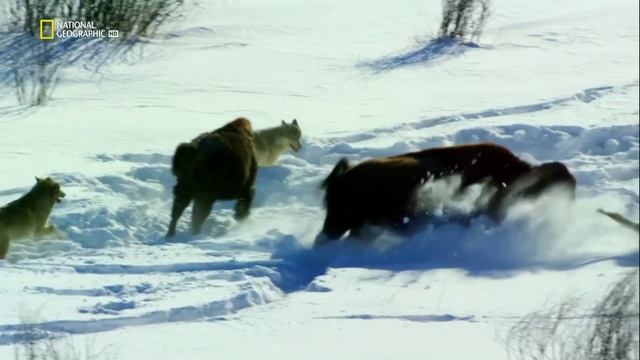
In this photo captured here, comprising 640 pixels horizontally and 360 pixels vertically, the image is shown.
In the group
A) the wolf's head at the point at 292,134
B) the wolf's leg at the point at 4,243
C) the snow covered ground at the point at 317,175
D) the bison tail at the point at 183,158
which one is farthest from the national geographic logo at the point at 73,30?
the wolf's leg at the point at 4,243

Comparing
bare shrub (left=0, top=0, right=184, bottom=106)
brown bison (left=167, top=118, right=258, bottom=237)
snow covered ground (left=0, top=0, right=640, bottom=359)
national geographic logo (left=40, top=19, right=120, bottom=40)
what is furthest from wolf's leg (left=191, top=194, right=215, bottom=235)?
national geographic logo (left=40, top=19, right=120, bottom=40)

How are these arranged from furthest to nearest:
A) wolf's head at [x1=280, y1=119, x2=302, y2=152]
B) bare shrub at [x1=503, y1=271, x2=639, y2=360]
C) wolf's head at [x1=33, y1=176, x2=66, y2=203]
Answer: wolf's head at [x1=280, y1=119, x2=302, y2=152], wolf's head at [x1=33, y1=176, x2=66, y2=203], bare shrub at [x1=503, y1=271, x2=639, y2=360]

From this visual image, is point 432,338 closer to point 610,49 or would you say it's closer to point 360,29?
point 610,49

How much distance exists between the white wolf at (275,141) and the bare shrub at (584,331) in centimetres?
576

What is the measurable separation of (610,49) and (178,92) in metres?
5.78

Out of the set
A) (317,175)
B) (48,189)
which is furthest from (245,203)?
(48,189)

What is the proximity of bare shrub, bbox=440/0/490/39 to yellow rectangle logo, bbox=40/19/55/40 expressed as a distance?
19.6ft

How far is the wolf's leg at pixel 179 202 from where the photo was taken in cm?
1162

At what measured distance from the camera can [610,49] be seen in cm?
1612

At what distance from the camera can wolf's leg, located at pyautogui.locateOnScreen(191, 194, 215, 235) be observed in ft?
38.1

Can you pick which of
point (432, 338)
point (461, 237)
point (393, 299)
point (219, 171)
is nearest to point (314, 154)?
point (219, 171)

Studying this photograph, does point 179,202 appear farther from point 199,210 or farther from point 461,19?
point 461,19

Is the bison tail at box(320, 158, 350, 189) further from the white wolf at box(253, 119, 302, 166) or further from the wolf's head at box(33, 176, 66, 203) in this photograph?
the white wolf at box(253, 119, 302, 166)

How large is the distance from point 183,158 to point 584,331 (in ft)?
17.8
